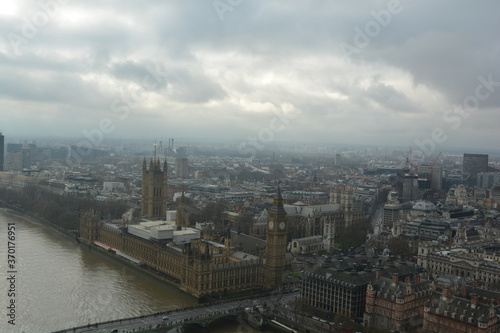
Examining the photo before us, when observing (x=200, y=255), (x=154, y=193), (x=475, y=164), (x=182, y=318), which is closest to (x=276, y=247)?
(x=200, y=255)

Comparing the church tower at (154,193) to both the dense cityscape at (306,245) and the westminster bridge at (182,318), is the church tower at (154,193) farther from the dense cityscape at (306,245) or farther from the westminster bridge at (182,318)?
the westminster bridge at (182,318)

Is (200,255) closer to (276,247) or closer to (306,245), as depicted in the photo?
(276,247)

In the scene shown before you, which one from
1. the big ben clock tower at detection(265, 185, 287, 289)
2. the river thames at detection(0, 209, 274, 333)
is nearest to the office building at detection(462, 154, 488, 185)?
the big ben clock tower at detection(265, 185, 287, 289)

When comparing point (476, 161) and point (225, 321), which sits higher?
point (476, 161)

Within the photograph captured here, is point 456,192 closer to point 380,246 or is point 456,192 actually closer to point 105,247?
point 380,246

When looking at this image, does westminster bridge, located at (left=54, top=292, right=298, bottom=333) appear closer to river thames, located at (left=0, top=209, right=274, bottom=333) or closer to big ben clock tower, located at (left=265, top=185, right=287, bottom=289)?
river thames, located at (left=0, top=209, right=274, bottom=333)

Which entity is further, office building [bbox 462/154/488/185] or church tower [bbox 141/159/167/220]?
office building [bbox 462/154/488/185]

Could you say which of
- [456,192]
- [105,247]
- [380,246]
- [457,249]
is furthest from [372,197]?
[105,247]
